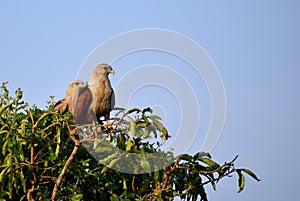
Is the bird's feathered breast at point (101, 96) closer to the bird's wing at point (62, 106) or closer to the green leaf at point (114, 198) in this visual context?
the bird's wing at point (62, 106)

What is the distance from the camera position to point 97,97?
501cm

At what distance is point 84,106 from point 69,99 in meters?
0.15

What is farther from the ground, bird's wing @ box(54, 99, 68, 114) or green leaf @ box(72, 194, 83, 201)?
bird's wing @ box(54, 99, 68, 114)

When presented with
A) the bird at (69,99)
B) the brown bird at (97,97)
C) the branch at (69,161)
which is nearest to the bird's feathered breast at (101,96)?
the brown bird at (97,97)

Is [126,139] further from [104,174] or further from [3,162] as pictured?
[3,162]

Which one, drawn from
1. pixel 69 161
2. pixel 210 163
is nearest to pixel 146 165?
pixel 210 163

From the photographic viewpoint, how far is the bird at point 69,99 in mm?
4820

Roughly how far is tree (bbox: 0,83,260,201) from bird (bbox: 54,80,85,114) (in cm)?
127

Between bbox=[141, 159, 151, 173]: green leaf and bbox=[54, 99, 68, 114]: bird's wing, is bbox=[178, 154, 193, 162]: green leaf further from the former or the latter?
bbox=[54, 99, 68, 114]: bird's wing

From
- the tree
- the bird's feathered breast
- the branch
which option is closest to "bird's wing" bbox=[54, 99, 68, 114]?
the bird's feathered breast

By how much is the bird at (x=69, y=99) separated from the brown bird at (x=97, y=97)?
0.05 meters

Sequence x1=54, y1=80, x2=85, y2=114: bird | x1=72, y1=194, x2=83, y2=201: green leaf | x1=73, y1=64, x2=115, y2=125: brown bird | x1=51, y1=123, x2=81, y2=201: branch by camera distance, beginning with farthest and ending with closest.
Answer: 1. x1=73, y1=64, x2=115, y2=125: brown bird
2. x1=54, y1=80, x2=85, y2=114: bird
3. x1=72, y1=194, x2=83, y2=201: green leaf
4. x1=51, y1=123, x2=81, y2=201: branch

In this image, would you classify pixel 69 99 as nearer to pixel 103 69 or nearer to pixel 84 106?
pixel 84 106

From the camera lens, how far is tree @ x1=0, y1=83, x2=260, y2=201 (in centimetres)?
315
